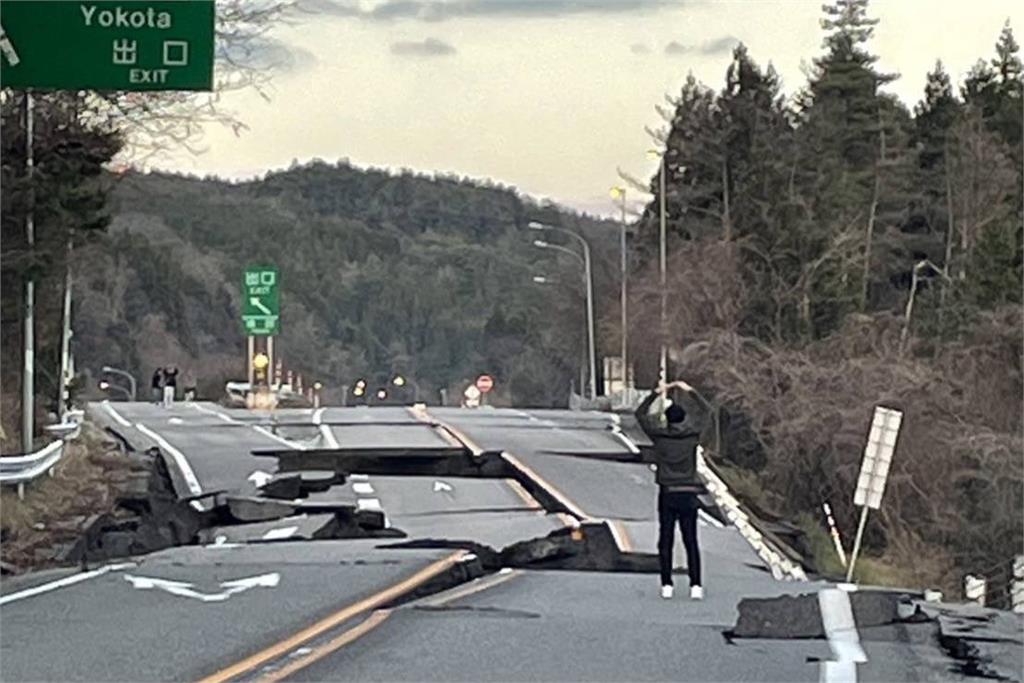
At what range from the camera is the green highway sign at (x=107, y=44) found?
20344 millimetres

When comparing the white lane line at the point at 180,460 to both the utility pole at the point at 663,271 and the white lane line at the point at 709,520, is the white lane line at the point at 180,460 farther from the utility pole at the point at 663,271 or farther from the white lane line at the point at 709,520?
the utility pole at the point at 663,271

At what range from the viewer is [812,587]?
19.5 metres

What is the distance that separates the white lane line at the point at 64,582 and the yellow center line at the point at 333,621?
9.09 feet

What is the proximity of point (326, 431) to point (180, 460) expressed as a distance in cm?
899

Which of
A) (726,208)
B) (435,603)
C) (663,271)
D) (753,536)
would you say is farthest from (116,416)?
(435,603)

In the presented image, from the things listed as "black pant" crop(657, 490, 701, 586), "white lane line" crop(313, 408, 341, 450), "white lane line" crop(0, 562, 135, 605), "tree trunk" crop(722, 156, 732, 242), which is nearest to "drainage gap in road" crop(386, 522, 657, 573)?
"white lane line" crop(0, 562, 135, 605)

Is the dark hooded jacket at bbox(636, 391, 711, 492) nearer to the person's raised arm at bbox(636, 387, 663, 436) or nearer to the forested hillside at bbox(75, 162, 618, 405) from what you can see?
the person's raised arm at bbox(636, 387, 663, 436)

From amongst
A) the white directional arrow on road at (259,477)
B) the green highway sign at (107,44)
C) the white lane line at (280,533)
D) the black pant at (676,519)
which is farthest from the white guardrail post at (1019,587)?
the green highway sign at (107,44)

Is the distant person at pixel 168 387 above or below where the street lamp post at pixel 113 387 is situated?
above

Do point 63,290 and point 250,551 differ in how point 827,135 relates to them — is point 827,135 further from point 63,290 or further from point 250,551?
point 250,551

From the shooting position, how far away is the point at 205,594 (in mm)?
16375

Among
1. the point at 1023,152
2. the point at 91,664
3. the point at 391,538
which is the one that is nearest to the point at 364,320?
the point at 1023,152

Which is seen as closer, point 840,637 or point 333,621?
point 840,637

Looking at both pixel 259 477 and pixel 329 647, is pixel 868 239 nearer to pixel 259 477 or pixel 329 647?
pixel 259 477
